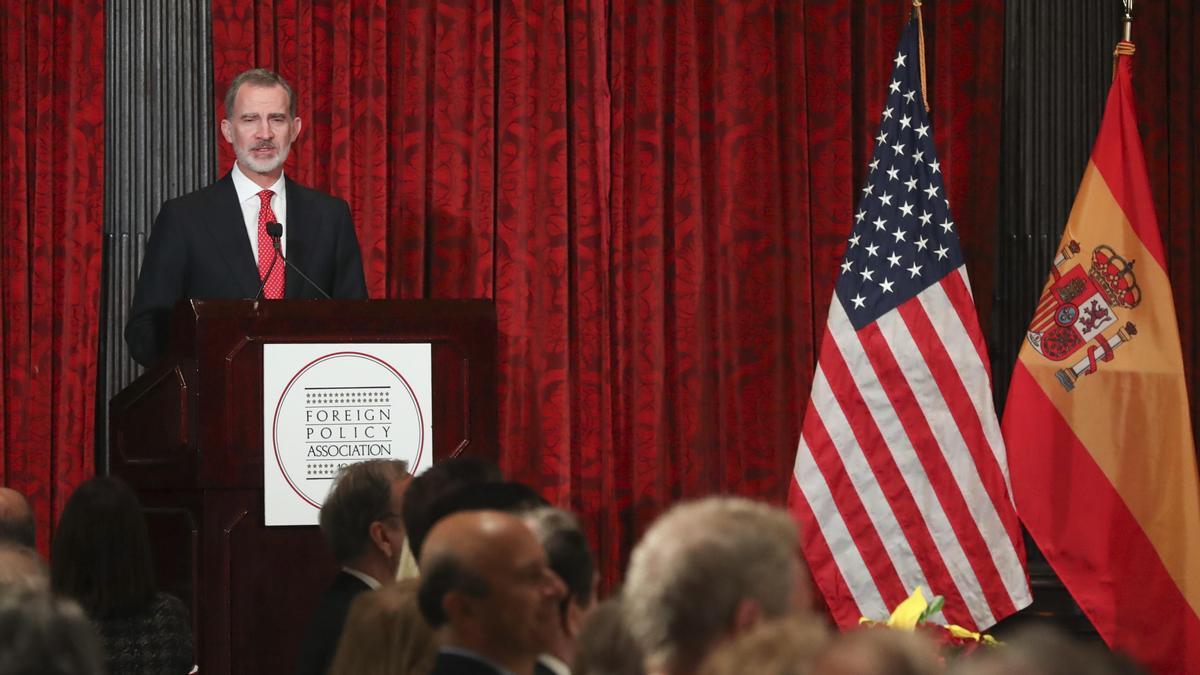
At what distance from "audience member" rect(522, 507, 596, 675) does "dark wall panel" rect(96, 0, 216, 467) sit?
12.9ft

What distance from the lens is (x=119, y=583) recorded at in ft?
12.1

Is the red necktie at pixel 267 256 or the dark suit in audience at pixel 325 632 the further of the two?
the red necktie at pixel 267 256

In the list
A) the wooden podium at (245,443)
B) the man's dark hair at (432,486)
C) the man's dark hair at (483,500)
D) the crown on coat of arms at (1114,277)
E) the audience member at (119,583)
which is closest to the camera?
the man's dark hair at (483,500)

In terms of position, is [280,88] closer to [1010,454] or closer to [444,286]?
[444,286]

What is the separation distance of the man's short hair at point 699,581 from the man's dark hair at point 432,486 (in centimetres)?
84

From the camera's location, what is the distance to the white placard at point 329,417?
4191 millimetres

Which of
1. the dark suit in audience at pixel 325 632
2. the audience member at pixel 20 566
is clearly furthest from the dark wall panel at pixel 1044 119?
the audience member at pixel 20 566

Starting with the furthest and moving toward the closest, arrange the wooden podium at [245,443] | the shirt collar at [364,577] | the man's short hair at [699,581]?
the wooden podium at [245,443]
the shirt collar at [364,577]
the man's short hair at [699,581]

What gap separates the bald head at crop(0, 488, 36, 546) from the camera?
3759 mm

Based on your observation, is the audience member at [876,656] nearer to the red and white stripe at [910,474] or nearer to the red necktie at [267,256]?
the red necktie at [267,256]

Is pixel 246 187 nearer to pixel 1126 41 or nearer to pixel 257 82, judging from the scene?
pixel 257 82

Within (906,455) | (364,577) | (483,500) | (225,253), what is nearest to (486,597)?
(483,500)

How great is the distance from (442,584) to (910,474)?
3.98 metres

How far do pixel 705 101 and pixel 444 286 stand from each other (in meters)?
1.35
